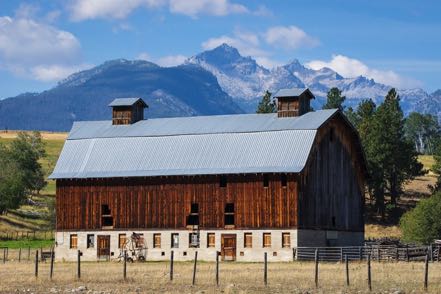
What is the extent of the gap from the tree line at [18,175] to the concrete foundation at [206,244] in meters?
37.1

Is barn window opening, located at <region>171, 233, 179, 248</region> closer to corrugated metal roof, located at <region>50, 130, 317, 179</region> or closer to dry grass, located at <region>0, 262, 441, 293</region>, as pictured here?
corrugated metal roof, located at <region>50, 130, 317, 179</region>

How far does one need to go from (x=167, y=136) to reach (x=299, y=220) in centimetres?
1427

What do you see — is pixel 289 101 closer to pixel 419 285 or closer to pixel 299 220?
pixel 299 220

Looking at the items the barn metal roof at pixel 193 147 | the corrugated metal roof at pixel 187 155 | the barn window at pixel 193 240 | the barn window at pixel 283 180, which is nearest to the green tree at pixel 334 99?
the barn metal roof at pixel 193 147

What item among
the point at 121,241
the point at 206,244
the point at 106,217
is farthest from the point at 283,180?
the point at 106,217

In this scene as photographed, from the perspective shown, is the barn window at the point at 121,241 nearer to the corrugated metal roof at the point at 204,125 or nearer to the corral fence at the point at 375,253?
the corrugated metal roof at the point at 204,125

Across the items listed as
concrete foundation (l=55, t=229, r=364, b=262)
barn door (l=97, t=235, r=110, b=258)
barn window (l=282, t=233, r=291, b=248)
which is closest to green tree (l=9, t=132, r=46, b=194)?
concrete foundation (l=55, t=229, r=364, b=262)

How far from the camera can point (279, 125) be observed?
7812 cm

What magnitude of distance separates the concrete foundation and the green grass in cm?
1405

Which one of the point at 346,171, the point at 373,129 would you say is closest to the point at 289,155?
the point at 346,171

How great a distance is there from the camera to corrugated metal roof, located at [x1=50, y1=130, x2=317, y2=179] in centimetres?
7500

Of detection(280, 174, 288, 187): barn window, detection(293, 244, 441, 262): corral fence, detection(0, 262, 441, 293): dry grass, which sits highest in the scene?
detection(280, 174, 288, 187): barn window

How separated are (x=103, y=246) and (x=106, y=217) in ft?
8.06

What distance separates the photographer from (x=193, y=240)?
77125 mm
